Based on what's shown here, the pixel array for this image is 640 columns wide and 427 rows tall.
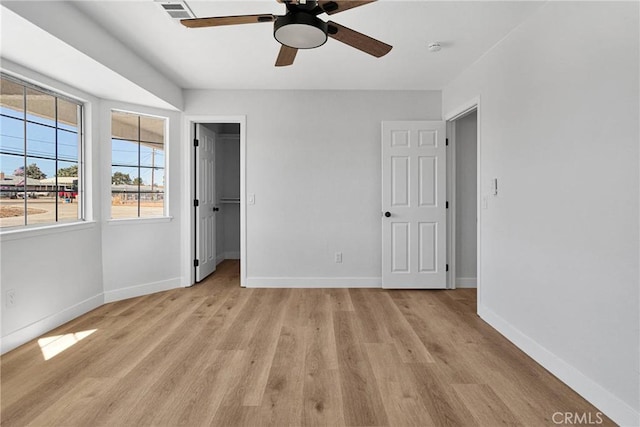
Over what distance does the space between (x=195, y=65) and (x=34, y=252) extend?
227 cm

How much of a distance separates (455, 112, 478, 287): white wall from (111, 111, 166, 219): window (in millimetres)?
3802

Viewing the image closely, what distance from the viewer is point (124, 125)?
3.67 m

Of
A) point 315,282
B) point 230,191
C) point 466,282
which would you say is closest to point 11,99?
point 315,282

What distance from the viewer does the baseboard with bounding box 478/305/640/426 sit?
5.40ft

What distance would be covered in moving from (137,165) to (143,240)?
905 mm

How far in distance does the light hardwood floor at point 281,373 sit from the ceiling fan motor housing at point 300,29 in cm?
205

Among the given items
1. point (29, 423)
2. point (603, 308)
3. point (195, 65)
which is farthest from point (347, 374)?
point (195, 65)

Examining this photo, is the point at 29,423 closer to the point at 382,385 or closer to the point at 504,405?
the point at 382,385

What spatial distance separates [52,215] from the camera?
2.95 m

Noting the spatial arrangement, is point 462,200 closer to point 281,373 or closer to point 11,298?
point 281,373

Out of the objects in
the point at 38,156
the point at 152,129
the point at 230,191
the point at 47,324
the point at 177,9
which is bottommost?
the point at 47,324

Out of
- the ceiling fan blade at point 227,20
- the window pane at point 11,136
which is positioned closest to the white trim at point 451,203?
the ceiling fan blade at point 227,20

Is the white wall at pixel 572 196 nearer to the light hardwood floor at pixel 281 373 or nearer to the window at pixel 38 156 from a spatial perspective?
the light hardwood floor at pixel 281 373

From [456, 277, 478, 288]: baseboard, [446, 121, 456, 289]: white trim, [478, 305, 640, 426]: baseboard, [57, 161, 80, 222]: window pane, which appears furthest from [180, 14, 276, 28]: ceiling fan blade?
[456, 277, 478, 288]: baseboard
